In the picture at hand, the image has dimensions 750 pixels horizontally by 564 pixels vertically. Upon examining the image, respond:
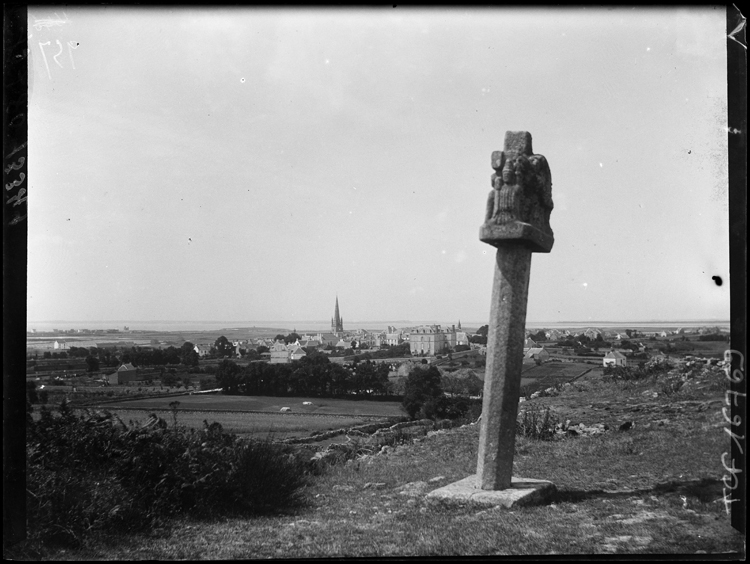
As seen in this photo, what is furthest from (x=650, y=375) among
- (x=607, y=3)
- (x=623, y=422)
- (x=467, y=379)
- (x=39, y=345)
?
(x=39, y=345)

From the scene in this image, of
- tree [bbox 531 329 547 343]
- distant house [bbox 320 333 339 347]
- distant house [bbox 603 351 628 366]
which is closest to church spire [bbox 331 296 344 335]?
distant house [bbox 320 333 339 347]

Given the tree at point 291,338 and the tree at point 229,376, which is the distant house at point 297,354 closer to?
the tree at point 291,338

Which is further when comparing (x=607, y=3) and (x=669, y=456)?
(x=669, y=456)

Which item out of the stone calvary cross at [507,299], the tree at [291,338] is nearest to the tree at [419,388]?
the tree at [291,338]

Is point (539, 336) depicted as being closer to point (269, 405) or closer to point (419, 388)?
point (419, 388)

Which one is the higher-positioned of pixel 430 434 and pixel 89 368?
pixel 89 368

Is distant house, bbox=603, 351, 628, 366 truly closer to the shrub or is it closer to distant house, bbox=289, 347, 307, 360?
the shrub

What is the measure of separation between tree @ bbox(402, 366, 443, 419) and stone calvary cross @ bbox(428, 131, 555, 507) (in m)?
3.43

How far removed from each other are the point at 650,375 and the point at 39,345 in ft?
37.9

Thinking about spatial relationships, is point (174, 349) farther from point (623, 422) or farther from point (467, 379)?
point (623, 422)

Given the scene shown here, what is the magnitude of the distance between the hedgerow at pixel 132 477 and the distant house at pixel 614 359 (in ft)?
25.6

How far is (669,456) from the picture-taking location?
838 cm

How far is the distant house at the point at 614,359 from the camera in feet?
40.8

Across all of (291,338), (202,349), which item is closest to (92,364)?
(202,349)
